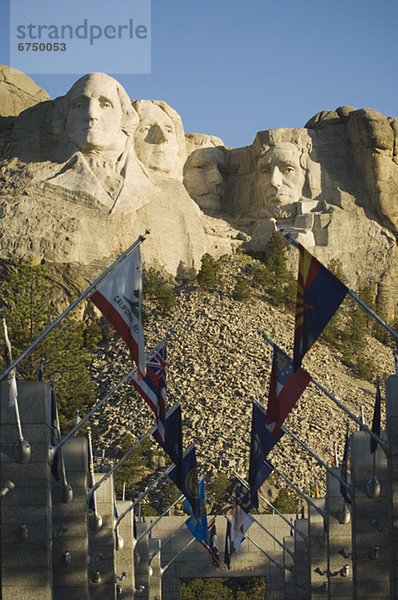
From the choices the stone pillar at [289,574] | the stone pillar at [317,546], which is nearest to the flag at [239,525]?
the stone pillar at [317,546]

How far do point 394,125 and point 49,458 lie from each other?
50.0 m

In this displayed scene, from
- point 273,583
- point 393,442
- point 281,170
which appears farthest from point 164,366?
point 281,170

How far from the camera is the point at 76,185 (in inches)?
2264

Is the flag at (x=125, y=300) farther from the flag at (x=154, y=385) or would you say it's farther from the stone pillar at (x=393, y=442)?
the flag at (x=154, y=385)

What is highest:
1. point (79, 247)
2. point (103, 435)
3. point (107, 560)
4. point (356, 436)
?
point (79, 247)

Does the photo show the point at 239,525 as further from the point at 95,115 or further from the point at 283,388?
the point at 95,115

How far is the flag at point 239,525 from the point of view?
34.7m

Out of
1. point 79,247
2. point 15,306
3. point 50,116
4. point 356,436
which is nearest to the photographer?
point 356,436

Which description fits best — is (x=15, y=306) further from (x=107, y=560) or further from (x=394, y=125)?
(x=394, y=125)

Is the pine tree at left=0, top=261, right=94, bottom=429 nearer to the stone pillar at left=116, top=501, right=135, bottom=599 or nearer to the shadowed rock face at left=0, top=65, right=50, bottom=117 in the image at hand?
the stone pillar at left=116, top=501, right=135, bottom=599

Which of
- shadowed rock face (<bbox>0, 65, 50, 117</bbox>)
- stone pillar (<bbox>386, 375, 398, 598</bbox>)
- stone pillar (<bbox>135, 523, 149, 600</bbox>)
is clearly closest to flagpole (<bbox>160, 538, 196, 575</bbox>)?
stone pillar (<bbox>135, 523, 149, 600</bbox>)

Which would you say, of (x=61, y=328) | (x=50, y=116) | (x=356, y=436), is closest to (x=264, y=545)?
(x=61, y=328)

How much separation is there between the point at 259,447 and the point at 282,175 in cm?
3908

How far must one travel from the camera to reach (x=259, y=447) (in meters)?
28.3
